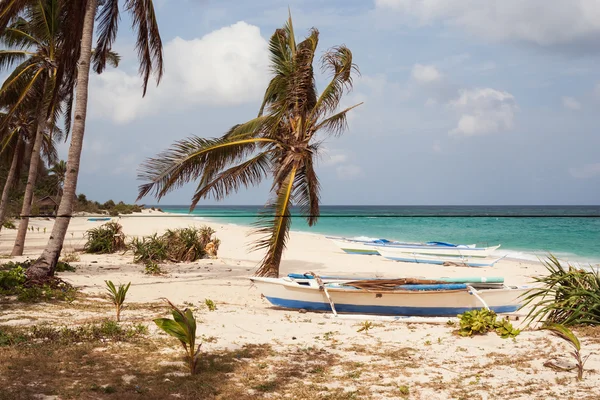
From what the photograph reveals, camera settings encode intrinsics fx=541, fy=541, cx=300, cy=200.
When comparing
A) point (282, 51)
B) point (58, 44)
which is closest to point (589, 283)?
point (282, 51)

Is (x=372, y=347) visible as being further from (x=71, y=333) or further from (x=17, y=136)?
(x=17, y=136)

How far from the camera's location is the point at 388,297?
9.15 meters

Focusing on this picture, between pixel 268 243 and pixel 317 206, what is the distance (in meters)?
1.55

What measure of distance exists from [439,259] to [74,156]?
14963mm

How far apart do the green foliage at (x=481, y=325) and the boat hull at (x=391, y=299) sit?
1.80 m

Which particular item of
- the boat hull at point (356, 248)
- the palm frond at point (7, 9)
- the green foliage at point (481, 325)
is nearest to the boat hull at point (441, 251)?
the boat hull at point (356, 248)

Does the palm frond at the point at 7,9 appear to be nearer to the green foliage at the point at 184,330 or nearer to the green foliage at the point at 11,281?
the green foliage at the point at 11,281

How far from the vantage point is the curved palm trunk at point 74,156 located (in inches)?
403

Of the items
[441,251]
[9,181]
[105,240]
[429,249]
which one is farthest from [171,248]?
[441,251]

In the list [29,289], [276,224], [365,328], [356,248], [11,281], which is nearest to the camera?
[365,328]

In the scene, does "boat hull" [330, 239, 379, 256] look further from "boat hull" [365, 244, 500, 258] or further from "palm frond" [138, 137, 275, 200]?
"palm frond" [138, 137, 275, 200]

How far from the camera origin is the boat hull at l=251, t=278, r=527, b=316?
30.0 ft

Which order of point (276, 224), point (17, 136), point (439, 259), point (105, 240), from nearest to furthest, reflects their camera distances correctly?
point (276, 224)
point (17, 136)
point (105, 240)
point (439, 259)

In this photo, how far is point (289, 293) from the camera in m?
9.45
